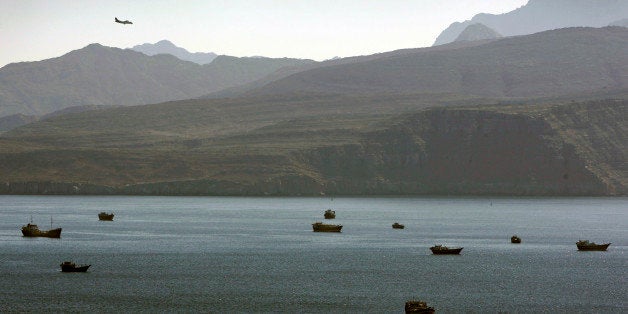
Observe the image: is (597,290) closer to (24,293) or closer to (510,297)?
(510,297)

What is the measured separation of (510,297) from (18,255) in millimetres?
59546

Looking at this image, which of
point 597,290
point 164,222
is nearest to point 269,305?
point 597,290

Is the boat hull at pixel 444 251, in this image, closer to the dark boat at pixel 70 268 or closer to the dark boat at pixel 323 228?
the dark boat at pixel 323 228

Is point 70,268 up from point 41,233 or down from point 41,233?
down

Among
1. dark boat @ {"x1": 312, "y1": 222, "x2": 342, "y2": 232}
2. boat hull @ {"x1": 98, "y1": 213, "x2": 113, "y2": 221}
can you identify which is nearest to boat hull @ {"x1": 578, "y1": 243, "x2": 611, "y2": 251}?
dark boat @ {"x1": 312, "y1": 222, "x2": 342, "y2": 232}

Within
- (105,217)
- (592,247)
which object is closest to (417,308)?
(592,247)

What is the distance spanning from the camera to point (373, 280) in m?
95.1

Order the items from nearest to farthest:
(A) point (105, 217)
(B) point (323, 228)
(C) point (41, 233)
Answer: (C) point (41, 233), (B) point (323, 228), (A) point (105, 217)

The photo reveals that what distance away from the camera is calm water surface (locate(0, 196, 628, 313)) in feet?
265

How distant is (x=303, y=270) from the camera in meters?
102

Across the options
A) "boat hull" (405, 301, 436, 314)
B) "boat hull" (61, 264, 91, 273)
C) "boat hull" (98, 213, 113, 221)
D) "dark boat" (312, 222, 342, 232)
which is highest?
"boat hull" (98, 213, 113, 221)

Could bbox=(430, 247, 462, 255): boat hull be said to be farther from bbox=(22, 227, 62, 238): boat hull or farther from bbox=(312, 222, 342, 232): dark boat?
bbox=(22, 227, 62, 238): boat hull

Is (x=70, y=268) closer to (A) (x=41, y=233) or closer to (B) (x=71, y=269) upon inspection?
(B) (x=71, y=269)

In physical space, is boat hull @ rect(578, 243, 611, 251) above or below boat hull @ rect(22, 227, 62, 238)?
below
